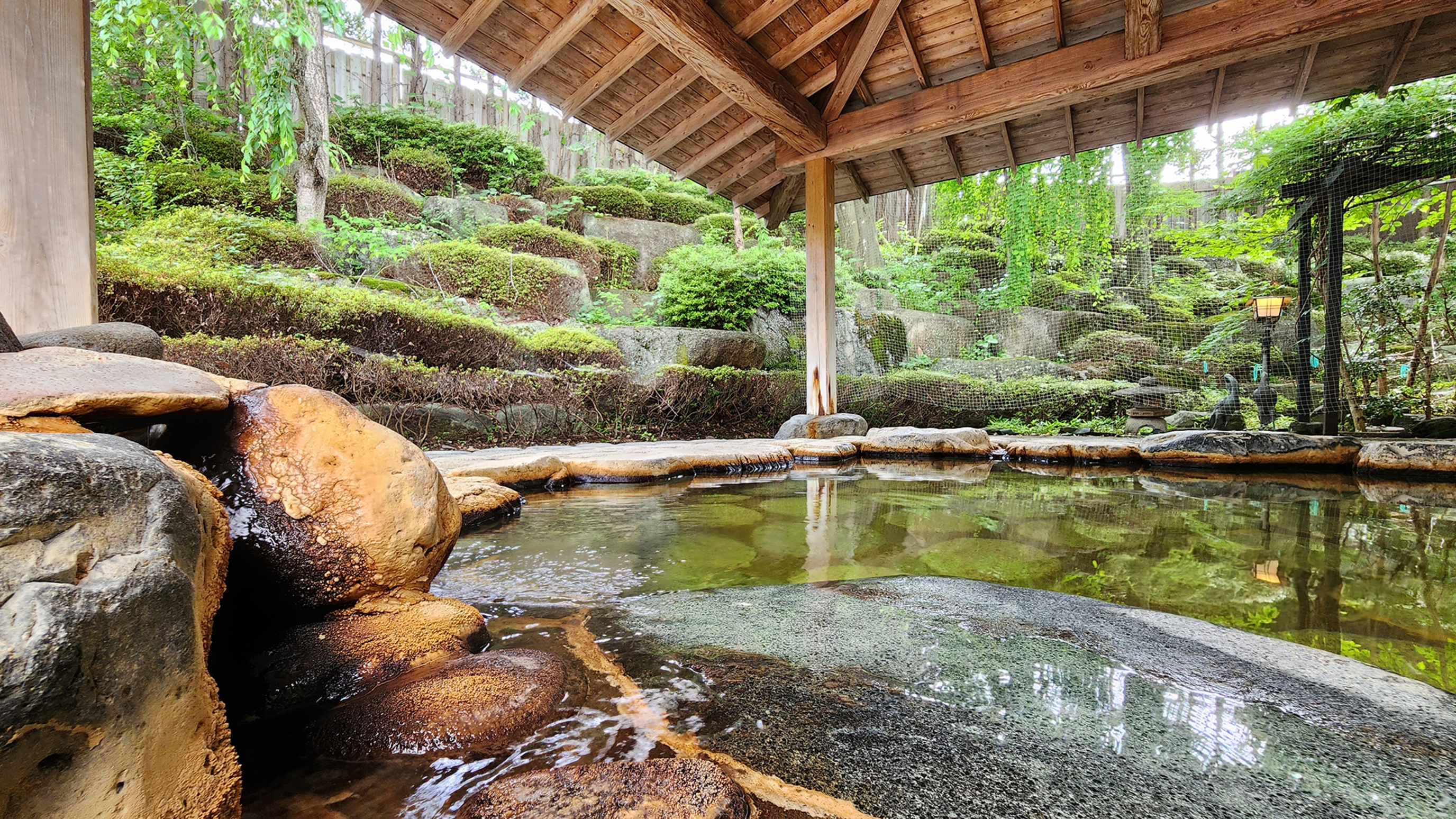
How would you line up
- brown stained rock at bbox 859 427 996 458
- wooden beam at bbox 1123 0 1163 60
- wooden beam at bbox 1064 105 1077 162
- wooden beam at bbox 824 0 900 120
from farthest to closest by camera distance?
brown stained rock at bbox 859 427 996 458 < wooden beam at bbox 1064 105 1077 162 < wooden beam at bbox 824 0 900 120 < wooden beam at bbox 1123 0 1163 60

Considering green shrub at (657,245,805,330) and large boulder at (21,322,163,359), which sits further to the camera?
green shrub at (657,245,805,330)

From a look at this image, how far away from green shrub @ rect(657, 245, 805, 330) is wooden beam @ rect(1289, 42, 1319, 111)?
5965 mm

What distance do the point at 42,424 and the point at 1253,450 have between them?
7.54 m

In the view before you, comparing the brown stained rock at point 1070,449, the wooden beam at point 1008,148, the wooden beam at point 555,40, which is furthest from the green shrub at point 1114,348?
the wooden beam at point 555,40

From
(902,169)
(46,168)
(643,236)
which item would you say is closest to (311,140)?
(643,236)

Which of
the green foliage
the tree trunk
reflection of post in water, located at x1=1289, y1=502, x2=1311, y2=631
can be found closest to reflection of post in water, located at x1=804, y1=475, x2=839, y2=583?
reflection of post in water, located at x1=1289, y1=502, x2=1311, y2=631

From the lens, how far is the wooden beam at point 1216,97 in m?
5.34

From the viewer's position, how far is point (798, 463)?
6020mm

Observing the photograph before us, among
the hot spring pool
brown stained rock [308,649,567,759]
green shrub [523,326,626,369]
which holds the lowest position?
the hot spring pool

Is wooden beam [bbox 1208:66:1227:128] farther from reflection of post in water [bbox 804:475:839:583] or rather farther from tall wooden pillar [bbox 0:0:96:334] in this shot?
tall wooden pillar [bbox 0:0:96:334]

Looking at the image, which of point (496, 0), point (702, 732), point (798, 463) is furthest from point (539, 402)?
point (702, 732)

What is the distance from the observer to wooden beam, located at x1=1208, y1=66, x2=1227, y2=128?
5.34 meters

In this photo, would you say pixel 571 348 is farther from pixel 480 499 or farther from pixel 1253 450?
pixel 1253 450

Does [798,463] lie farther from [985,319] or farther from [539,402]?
[985,319]
